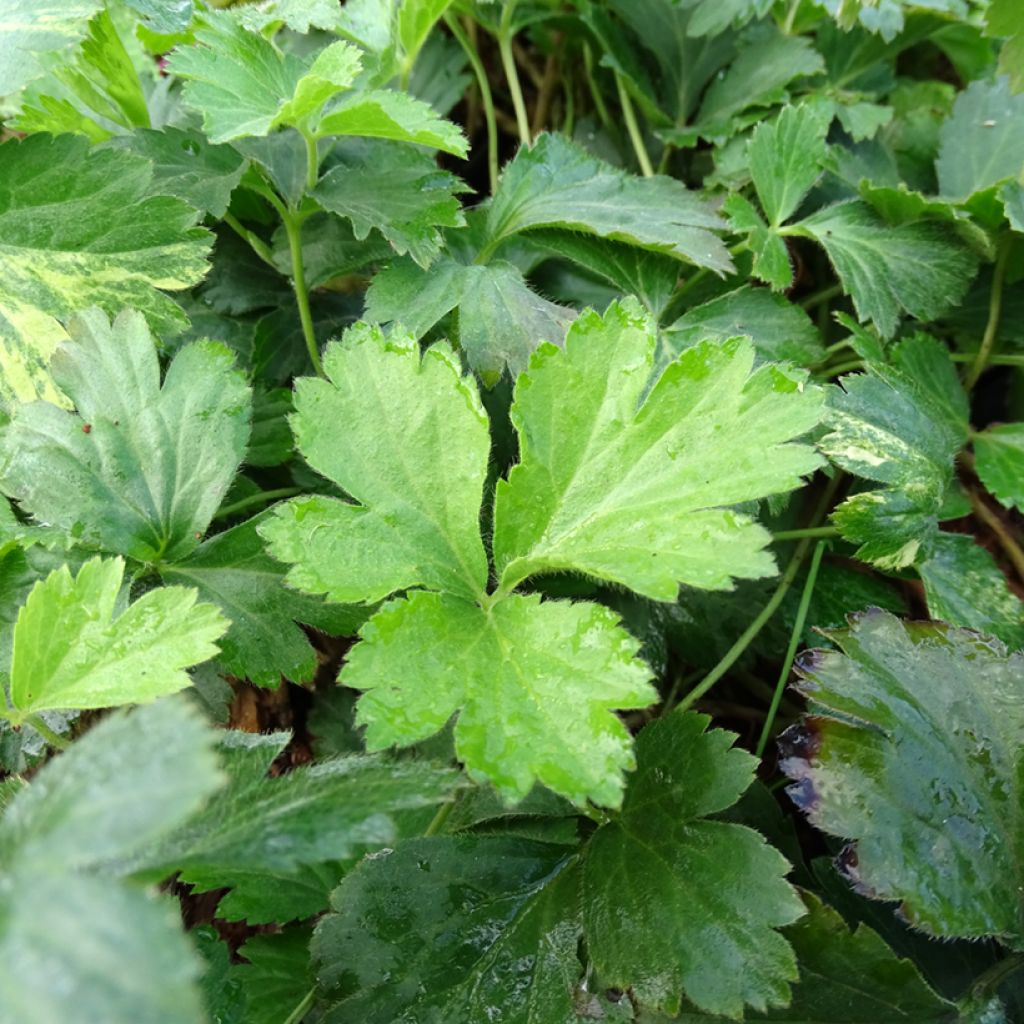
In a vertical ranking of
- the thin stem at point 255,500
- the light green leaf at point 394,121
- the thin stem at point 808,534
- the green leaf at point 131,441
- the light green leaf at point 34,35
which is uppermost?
the light green leaf at point 34,35

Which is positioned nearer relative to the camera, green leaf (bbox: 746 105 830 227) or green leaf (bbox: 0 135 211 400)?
green leaf (bbox: 0 135 211 400)

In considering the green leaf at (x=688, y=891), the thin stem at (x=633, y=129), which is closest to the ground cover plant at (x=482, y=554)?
the green leaf at (x=688, y=891)

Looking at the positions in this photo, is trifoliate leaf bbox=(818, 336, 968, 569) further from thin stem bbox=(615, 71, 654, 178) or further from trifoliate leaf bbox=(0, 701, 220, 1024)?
trifoliate leaf bbox=(0, 701, 220, 1024)

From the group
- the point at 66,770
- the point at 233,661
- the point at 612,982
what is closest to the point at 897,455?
the point at 612,982

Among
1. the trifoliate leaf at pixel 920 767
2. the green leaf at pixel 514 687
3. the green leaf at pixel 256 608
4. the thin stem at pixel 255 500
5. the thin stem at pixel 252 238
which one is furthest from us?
the thin stem at pixel 252 238

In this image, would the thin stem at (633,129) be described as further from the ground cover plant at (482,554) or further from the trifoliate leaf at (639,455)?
the trifoliate leaf at (639,455)

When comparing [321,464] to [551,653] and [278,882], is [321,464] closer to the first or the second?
[551,653]

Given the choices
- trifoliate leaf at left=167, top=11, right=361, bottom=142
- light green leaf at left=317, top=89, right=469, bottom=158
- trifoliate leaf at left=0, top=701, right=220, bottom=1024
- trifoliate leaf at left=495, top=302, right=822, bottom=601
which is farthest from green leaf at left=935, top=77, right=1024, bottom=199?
trifoliate leaf at left=0, top=701, right=220, bottom=1024

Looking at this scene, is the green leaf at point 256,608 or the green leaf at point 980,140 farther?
the green leaf at point 980,140
